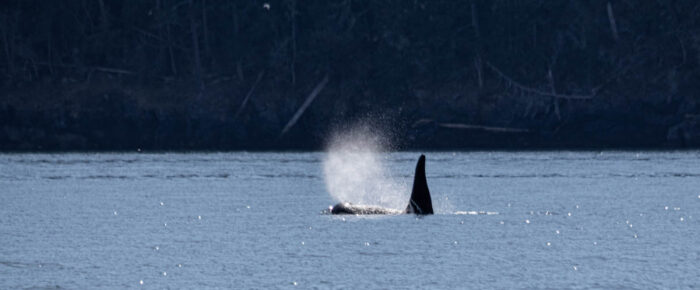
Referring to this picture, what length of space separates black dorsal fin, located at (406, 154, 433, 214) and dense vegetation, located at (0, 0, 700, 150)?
2891 inches

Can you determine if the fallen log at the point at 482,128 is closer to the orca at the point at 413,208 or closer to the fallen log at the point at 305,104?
the fallen log at the point at 305,104

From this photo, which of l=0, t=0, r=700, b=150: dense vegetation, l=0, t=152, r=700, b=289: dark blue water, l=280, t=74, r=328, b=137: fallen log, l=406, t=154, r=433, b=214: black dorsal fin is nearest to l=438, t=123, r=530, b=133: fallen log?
l=0, t=0, r=700, b=150: dense vegetation

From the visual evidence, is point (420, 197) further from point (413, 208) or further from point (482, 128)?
point (482, 128)

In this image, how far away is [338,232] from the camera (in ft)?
164

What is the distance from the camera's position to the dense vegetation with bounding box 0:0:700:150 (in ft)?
433

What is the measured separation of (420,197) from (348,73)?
82.5m

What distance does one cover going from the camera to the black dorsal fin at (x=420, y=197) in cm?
5312

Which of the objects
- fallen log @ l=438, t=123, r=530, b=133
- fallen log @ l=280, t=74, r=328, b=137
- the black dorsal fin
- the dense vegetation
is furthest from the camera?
fallen log @ l=280, t=74, r=328, b=137

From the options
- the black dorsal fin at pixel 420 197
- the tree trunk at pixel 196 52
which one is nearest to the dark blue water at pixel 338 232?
the black dorsal fin at pixel 420 197

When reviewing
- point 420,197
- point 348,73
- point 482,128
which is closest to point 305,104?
point 348,73

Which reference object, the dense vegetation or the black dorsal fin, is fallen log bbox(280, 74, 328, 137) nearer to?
the dense vegetation

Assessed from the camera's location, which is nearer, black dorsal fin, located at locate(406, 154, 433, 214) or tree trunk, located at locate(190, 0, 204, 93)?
black dorsal fin, located at locate(406, 154, 433, 214)

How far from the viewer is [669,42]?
139 metres

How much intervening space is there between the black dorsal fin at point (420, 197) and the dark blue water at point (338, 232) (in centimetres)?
80
